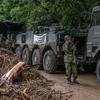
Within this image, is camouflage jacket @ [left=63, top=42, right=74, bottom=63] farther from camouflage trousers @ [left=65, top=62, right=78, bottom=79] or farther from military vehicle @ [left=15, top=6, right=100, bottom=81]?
military vehicle @ [left=15, top=6, right=100, bottom=81]

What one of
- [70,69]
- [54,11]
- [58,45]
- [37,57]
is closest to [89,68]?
[58,45]

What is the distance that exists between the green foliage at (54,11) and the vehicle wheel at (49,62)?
11.0 ft

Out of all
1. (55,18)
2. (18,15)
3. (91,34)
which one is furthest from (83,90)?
(18,15)

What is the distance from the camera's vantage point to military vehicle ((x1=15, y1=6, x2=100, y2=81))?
796cm

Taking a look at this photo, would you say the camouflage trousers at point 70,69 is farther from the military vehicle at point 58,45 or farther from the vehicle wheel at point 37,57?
the vehicle wheel at point 37,57

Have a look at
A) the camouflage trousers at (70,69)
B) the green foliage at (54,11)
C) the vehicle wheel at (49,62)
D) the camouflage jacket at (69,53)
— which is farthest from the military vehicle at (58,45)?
the green foliage at (54,11)

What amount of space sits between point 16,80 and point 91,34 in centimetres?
343

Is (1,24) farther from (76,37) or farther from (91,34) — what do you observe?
(91,34)

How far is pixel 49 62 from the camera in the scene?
9.34 m

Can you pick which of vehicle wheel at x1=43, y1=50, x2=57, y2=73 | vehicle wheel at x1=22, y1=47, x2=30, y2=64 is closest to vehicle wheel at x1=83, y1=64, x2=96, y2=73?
vehicle wheel at x1=43, y1=50, x2=57, y2=73

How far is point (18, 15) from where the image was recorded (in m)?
16.4

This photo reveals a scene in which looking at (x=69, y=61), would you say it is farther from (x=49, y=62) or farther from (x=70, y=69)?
(x=49, y=62)

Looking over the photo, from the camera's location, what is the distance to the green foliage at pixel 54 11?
12.2 meters

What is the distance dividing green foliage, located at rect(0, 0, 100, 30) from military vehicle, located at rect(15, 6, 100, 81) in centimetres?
236
